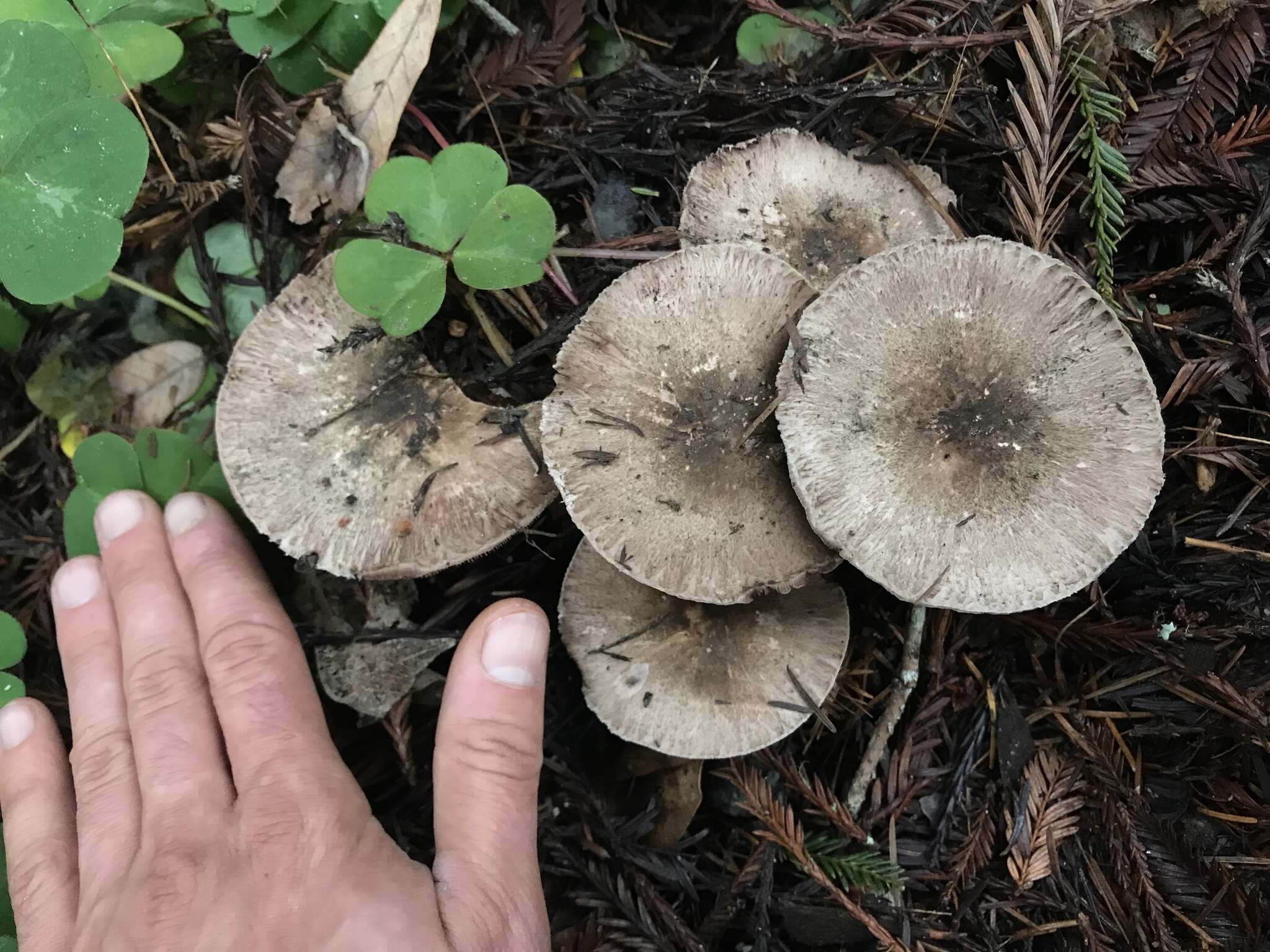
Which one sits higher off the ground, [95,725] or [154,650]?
[154,650]

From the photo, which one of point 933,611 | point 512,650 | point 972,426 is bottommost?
point 933,611

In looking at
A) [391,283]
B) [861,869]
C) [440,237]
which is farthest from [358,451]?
[861,869]

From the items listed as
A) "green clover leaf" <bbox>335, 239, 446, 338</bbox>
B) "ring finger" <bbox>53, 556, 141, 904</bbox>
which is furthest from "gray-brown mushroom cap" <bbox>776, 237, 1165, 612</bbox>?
"ring finger" <bbox>53, 556, 141, 904</bbox>

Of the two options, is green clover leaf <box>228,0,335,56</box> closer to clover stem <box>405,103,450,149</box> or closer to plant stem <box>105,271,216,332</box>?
clover stem <box>405,103,450,149</box>

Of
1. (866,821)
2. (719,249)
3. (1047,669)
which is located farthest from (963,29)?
(866,821)

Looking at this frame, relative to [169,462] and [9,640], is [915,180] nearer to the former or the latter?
[169,462]

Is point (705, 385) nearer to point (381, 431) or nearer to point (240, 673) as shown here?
point (381, 431)
